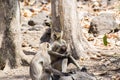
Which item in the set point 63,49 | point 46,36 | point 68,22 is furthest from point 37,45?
point 63,49

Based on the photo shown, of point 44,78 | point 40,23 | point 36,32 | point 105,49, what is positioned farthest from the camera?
point 40,23

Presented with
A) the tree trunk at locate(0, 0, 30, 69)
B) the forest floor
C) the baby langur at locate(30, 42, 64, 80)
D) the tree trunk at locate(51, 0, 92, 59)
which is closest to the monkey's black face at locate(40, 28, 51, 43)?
the forest floor

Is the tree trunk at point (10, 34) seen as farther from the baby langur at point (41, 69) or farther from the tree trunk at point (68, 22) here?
the baby langur at point (41, 69)

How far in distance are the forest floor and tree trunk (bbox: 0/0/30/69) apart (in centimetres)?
32

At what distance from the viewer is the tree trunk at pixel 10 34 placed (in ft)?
40.1

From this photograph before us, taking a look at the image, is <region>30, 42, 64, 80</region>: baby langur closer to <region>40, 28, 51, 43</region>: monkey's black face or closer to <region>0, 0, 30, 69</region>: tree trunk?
<region>0, 0, 30, 69</region>: tree trunk

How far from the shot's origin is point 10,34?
1233 cm

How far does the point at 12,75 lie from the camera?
11.9 metres

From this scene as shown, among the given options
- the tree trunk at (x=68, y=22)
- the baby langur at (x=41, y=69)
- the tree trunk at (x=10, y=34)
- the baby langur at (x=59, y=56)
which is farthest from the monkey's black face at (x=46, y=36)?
the baby langur at (x=41, y=69)

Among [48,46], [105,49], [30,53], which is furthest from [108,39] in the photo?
[48,46]

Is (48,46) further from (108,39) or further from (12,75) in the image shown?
(108,39)

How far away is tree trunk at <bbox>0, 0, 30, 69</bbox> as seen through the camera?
12219 millimetres

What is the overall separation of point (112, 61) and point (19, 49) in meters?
2.47

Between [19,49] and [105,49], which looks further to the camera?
[105,49]
